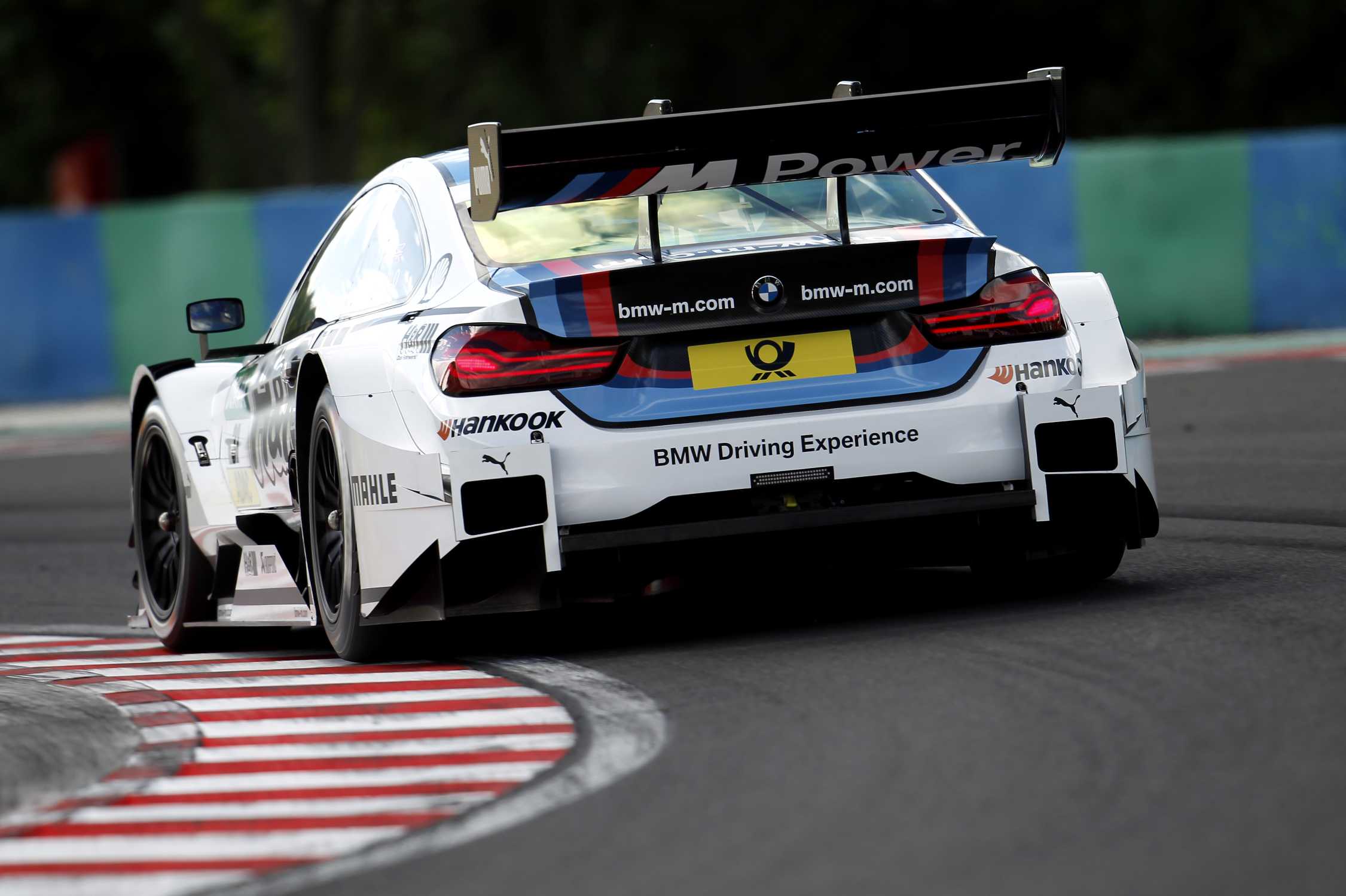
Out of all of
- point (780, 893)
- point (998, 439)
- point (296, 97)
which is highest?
point (296, 97)

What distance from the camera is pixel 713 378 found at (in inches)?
253

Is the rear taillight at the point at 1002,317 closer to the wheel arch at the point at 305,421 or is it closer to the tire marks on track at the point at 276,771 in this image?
the tire marks on track at the point at 276,771

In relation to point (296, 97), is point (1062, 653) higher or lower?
lower

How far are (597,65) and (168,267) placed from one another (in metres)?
22.0

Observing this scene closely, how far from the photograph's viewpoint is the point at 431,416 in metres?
6.40

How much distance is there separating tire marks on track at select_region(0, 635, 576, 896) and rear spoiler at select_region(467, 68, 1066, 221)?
1371 millimetres

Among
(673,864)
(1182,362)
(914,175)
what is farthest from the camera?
(1182,362)

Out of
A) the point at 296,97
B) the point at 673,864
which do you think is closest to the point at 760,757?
the point at 673,864

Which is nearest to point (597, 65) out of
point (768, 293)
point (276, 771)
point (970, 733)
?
point (768, 293)

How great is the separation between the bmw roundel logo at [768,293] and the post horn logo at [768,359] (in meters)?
0.10

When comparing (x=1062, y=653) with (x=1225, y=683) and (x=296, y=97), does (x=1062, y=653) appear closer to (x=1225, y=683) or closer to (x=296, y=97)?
(x=1225, y=683)

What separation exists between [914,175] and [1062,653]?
1.96 metres

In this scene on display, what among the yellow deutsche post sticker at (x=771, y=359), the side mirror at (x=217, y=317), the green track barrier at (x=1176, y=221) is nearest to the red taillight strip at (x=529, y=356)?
the yellow deutsche post sticker at (x=771, y=359)

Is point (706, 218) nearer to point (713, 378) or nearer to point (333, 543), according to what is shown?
point (713, 378)
